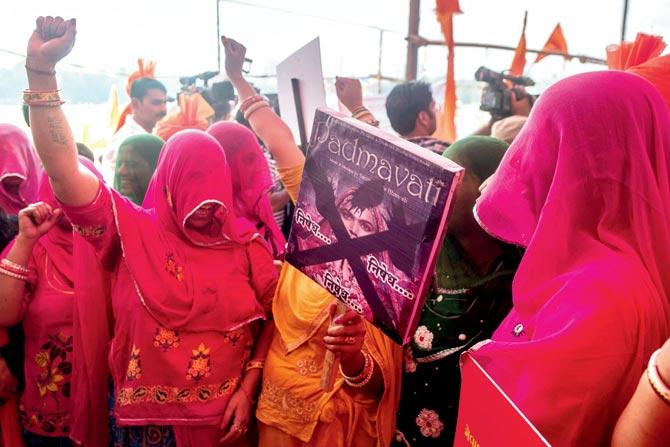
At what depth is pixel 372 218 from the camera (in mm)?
921

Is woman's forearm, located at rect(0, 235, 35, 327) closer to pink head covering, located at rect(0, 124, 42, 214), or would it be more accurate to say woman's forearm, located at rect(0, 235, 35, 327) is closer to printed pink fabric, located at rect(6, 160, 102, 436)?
printed pink fabric, located at rect(6, 160, 102, 436)

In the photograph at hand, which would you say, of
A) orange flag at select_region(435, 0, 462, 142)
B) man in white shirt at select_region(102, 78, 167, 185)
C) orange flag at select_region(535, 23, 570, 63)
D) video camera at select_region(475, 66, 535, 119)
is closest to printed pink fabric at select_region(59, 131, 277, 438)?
video camera at select_region(475, 66, 535, 119)

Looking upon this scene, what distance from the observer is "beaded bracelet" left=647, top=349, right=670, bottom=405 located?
0.50m

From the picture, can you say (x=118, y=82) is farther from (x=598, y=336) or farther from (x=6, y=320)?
(x=598, y=336)

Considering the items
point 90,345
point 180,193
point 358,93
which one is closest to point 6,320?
point 90,345

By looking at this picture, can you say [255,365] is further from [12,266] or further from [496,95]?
[496,95]

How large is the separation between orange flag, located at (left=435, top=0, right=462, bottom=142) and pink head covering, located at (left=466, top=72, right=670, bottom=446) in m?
2.89

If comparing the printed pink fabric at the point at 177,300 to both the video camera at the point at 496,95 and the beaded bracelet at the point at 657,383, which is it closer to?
the beaded bracelet at the point at 657,383

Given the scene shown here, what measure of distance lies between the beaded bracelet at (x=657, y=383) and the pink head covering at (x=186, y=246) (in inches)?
47.2

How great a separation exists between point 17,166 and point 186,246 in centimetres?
77

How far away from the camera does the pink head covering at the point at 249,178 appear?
6.47 feet

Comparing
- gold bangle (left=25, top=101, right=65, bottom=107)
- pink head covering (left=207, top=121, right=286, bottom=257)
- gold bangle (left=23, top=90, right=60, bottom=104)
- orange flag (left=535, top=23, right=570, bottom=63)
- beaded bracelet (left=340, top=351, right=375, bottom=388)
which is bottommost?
beaded bracelet (left=340, top=351, right=375, bottom=388)

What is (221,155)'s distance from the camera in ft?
5.29

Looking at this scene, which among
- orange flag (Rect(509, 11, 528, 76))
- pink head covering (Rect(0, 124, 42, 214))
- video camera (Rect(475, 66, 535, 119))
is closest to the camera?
pink head covering (Rect(0, 124, 42, 214))
